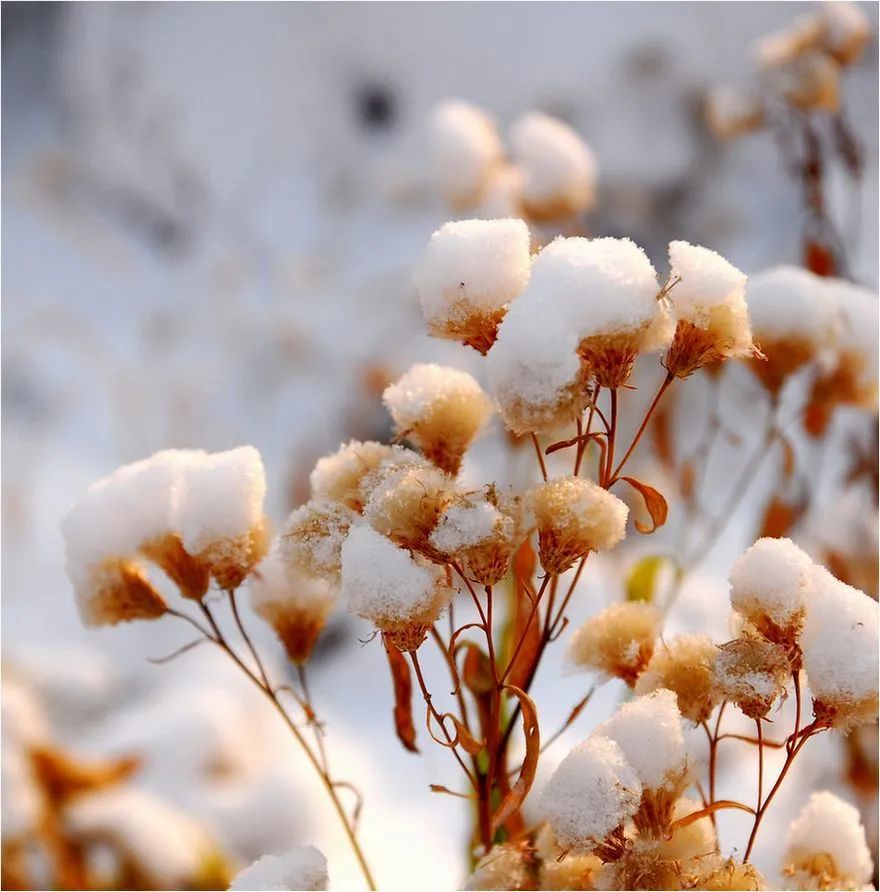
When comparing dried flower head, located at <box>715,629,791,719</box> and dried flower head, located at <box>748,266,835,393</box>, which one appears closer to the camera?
dried flower head, located at <box>715,629,791,719</box>

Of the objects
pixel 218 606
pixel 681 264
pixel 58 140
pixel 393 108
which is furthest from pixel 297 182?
pixel 681 264

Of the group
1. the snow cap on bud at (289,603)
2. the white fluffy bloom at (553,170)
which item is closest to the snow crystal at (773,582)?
the snow cap on bud at (289,603)

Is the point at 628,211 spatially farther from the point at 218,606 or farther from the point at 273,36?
the point at 218,606

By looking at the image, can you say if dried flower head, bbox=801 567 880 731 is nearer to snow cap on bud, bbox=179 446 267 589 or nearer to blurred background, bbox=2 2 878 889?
snow cap on bud, bbox=179 446 267 589

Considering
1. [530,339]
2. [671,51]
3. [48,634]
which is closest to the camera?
[530,339]

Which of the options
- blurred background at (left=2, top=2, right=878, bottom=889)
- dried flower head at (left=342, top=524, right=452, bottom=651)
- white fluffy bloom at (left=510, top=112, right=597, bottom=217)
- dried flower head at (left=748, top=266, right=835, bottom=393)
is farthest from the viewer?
blurred background at (left=2, top=2, right=878, bottom=889)

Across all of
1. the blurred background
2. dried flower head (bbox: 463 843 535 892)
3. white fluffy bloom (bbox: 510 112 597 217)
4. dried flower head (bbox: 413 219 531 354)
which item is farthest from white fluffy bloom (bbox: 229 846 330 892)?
the blurred background
